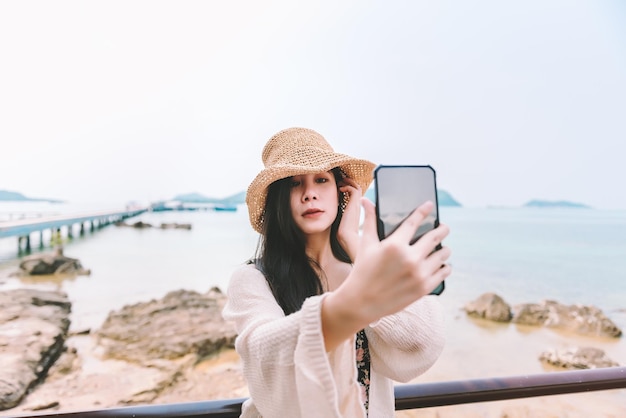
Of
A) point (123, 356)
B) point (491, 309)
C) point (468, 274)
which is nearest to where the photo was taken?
point (123, 356)

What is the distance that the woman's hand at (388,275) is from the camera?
1.26ft

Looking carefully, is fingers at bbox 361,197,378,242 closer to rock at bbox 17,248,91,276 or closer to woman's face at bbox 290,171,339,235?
woman's face at bbox 290,171,339,235

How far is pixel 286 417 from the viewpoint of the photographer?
571 mm

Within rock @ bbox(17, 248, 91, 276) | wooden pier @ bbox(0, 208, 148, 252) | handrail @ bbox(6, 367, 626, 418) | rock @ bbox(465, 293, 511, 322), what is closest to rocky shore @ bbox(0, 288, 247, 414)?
rock @ bbox(17, 248, 91, 276)

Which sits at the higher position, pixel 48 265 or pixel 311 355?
pixel 311 355

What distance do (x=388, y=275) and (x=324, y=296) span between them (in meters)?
0.12

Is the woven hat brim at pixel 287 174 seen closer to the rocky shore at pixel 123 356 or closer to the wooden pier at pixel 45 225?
the rocky shore at pixel 123 356

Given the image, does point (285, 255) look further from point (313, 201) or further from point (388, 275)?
point (388, 275)

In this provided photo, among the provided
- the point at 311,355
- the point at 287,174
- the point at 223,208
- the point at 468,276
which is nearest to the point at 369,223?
the point at 311,355

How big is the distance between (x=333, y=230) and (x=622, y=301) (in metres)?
18.5

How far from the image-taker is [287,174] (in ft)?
3.30

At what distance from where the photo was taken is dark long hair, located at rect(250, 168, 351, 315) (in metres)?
0.96

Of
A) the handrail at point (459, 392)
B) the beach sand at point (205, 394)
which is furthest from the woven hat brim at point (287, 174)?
the beach sand at point (205, 394)

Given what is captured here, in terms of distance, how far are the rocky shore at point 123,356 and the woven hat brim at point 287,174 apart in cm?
366
